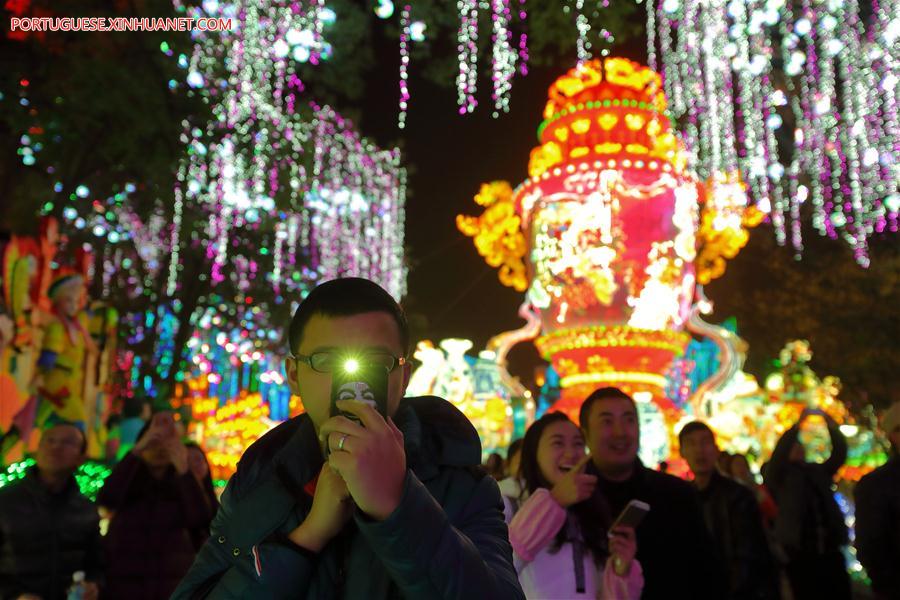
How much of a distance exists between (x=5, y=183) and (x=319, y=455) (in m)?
10.1

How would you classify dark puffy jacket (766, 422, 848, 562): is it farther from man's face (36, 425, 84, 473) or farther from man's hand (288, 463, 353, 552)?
man's hand (288, 463, 353, 552)

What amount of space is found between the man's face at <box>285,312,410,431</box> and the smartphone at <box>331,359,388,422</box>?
0.12 m

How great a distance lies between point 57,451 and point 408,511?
370 centimetres

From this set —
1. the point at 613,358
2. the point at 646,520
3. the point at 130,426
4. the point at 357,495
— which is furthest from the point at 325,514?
the point at 613,358

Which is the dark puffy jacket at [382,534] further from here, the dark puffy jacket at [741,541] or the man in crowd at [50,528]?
the dark puffy jacket at [741,541]

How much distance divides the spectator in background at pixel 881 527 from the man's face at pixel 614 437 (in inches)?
65.5

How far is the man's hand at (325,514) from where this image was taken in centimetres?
142

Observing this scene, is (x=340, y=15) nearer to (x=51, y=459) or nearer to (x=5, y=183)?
(x=5, y=183)

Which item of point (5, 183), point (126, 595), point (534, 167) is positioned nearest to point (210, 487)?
point (126, 595)

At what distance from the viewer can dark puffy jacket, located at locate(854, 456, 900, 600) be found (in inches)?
179

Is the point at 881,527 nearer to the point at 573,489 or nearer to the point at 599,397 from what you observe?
the point at 599,397

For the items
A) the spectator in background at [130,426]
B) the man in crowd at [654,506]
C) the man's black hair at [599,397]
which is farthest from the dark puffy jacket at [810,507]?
the spectator in background at [130,426]

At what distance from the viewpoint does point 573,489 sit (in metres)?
3.22

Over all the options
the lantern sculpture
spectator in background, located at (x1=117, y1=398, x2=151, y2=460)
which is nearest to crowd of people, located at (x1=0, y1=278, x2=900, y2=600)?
the lantern sculpture
